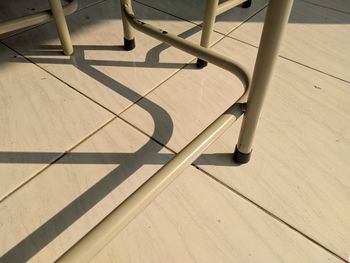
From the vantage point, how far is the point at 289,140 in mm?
706

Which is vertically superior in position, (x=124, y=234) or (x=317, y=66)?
(x=317, y=66)

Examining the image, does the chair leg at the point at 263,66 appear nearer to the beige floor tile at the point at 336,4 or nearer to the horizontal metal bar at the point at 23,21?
the horizontal metal bar at the point at 23,21

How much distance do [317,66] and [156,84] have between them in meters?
0.51

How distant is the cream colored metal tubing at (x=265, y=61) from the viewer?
0.46 meters

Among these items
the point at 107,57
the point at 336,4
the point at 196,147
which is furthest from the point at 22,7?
the point at 336,4

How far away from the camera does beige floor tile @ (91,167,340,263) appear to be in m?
0.52

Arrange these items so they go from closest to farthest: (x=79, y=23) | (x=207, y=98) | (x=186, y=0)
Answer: (x=207, y=98) → (x=79, y=23) → (x=186, y=0)

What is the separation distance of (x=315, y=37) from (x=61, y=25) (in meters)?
0.85

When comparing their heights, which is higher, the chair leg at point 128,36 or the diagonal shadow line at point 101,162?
the chair leg at point 128,36

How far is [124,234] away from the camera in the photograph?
0.54m

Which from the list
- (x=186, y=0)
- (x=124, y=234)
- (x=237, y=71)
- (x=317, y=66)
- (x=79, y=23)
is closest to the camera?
(x=124, y=234)

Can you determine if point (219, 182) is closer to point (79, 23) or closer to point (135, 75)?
point (135, 75)

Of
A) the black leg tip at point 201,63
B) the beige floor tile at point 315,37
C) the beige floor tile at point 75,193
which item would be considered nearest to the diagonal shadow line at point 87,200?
the beige floor tile at point 75,193

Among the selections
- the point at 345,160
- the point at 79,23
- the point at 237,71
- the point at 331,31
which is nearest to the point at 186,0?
the point at 79,23
